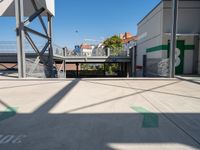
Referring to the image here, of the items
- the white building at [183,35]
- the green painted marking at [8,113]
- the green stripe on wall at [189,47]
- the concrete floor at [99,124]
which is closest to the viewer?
the concrete floor at [99,124]

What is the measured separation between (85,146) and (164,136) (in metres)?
1.30

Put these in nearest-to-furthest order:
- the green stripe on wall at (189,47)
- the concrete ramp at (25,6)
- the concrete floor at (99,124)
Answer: the concrete floor at (99,124), the concrete ramp at (25,6), the green stripe on wall at (189,47)

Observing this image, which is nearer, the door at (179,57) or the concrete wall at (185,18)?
the concrete wall at (185,18)

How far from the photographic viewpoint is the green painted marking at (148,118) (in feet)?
12.5

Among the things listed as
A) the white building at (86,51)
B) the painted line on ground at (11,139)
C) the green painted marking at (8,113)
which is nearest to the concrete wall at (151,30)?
the white building at (86,51)

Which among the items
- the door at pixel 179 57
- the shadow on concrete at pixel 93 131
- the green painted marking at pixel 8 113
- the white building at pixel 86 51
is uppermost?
the white building at pixel 86 51

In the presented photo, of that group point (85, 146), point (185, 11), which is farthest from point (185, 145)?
point (185, 11)

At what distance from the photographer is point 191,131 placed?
3.47 m

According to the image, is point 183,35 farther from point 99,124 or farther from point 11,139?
point 11,139

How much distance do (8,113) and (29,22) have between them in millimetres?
9335

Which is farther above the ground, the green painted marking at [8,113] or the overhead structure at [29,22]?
the overhead structure at [29,22]

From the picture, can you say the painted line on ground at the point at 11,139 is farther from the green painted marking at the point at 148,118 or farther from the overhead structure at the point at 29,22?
the overhead structure at the point at 29,22

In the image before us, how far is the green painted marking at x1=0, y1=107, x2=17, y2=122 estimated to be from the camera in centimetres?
430

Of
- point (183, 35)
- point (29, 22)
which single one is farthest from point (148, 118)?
point (183, 35)
